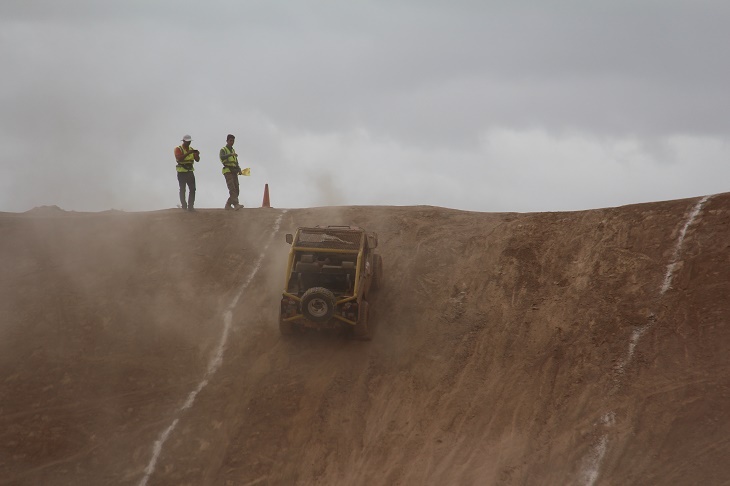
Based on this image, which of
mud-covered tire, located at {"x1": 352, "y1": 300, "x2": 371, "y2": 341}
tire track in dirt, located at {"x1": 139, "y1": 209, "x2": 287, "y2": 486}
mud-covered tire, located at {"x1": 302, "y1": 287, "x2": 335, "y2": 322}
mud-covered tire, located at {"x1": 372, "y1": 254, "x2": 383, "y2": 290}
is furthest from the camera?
mud-covered tire, located at {"x1": 372, "y1": 254, "x2": 383, "y2": 290}

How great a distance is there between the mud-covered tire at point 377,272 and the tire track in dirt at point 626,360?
5.17 m

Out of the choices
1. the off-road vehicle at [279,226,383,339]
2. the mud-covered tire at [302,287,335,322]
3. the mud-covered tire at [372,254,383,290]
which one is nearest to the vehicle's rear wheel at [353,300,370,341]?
the off-road vehicle at [279,226,383,339]

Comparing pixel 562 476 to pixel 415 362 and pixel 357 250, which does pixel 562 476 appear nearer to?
pixel 415 362

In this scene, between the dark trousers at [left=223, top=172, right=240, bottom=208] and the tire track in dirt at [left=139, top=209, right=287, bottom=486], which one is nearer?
the tire track in dirt at [left=139, top=209, right=287, bottom=486]

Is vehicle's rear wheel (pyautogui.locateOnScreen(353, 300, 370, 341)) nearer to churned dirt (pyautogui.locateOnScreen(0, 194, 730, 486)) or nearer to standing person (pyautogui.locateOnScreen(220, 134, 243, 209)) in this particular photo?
churned dirt (pyautogui.locateOnScreen(0, 194, 730, 486))

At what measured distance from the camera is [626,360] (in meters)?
→ 10.8

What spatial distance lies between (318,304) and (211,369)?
234 centimetres

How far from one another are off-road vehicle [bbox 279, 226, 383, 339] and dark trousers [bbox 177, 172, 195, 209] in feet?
19.8

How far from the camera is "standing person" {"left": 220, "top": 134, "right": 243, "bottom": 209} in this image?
60.0 feet

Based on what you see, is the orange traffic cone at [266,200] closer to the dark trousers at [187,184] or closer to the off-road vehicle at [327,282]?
the dark trousers at [187,184]

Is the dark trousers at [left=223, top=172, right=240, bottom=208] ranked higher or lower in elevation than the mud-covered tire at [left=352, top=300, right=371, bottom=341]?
higher

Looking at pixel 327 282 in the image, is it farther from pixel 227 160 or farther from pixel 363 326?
pixel 227 160

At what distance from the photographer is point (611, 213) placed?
582 inches

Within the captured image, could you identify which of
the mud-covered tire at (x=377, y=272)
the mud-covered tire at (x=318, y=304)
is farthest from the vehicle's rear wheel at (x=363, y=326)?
the mud-covered tire at (x=377, y=272)
